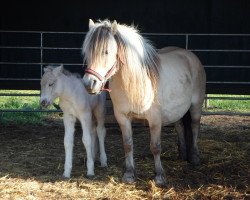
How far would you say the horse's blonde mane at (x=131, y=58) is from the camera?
4.66 m

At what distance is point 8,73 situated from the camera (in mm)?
9891

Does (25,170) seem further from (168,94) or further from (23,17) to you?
(23,17)

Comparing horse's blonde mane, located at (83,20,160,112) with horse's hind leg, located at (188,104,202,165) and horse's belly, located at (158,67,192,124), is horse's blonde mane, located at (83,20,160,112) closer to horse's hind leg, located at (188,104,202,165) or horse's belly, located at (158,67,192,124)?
horse's belly, located at (158,67,192,124)

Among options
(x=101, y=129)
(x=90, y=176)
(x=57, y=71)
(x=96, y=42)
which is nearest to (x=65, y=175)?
(x=90, y=176)

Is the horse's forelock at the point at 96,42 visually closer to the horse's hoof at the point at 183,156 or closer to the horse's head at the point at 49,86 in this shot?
Result: the horse's head at the point at 49,86

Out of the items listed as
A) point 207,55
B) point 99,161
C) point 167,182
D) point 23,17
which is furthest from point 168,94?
point 23,17

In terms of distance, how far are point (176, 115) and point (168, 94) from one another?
349mm

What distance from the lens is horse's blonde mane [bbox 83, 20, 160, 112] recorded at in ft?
15.3

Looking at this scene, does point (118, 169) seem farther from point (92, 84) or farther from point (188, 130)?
point (92, 84)

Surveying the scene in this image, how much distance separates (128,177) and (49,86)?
1373 mm

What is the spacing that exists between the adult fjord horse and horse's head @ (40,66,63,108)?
0.66 metres

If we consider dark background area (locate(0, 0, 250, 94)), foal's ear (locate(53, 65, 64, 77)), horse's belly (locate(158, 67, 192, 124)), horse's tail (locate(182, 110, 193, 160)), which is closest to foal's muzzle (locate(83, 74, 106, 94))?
foal's ear (locate(53, 65, 64, 77))

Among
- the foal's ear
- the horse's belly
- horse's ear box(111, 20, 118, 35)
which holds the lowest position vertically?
the horse's belly

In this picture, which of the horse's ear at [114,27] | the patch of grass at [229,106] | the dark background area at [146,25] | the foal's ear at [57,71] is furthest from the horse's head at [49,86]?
the patch of grass at [229,106]
